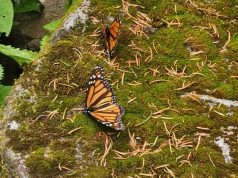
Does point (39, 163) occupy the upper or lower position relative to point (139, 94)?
lower

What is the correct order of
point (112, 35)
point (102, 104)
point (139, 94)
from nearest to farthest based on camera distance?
1. point (102, 104)
2. point (139, 94)
3. point (112, 35)

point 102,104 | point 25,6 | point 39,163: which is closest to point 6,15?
point 25,6

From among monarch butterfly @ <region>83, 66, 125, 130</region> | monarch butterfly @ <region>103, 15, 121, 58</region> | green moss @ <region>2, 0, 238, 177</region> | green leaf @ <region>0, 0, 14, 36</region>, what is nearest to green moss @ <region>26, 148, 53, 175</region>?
green moss @ <region>2, 0, 238, 177</region>

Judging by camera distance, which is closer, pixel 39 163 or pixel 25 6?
pixel 39 163

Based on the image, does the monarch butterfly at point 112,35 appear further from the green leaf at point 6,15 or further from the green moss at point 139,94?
the green leaf at point 6,15

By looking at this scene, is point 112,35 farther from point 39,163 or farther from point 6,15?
point 6,15

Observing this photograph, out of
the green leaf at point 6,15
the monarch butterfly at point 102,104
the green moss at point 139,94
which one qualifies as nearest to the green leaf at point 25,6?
the green leaf at point 6,15
